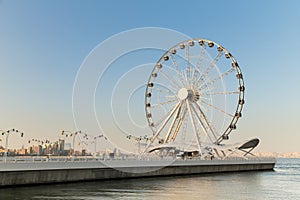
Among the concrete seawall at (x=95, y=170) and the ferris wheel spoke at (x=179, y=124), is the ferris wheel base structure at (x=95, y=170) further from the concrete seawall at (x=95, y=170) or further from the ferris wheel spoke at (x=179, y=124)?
the ferris wheel spoke at (x=179, y=124)

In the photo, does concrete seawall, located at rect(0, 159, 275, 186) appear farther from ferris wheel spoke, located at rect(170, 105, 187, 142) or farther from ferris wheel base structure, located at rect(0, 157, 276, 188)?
ferris wheel spoke, located at rect(170, 105, 187, 142)

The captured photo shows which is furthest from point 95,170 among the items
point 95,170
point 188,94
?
point 188,94

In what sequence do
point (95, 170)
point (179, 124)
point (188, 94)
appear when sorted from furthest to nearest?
point (179, 124) → point (188, 94) → point (95, 170)

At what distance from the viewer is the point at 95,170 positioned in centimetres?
3288

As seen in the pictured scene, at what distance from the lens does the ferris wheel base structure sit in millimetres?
26469

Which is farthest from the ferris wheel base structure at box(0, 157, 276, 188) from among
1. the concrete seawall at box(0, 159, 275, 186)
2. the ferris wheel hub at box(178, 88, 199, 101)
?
the ferris wheel hub at box(178, 88, 199, 101)

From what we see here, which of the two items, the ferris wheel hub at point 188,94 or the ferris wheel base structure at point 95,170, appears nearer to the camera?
the ferris wheel base structure at point 95,170

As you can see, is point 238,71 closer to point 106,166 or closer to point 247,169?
point 247,169

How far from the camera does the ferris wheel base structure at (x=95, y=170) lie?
26.5 metres

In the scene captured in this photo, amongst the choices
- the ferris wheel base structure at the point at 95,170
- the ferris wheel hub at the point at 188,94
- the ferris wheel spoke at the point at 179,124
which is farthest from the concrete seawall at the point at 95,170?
the ferris wheel hub at the point at 188,94

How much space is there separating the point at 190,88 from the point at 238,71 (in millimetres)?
7112

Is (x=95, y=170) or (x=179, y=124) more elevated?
(x=179, y=124)

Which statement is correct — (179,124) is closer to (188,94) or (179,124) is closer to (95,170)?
(188,94)

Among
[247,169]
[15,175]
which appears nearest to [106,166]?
[15,175]
